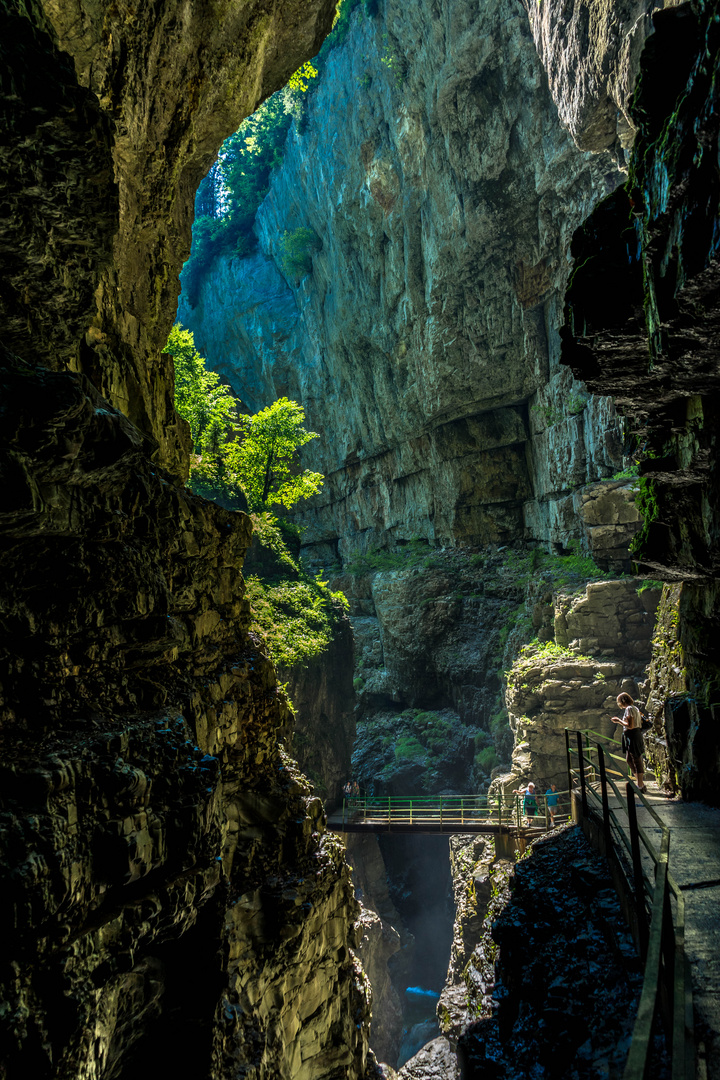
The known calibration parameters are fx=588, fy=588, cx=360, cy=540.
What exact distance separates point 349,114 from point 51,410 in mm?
28753

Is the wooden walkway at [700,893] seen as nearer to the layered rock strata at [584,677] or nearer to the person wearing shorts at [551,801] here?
the person wearing shorts at [551,801]

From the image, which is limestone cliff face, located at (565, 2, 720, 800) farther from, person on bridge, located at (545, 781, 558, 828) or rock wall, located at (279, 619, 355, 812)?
rock wall, located at (279, 619, 355, 812)

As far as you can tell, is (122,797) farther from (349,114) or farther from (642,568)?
(349,114)

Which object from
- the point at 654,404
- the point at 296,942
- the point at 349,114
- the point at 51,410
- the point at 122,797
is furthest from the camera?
the point at 349,114

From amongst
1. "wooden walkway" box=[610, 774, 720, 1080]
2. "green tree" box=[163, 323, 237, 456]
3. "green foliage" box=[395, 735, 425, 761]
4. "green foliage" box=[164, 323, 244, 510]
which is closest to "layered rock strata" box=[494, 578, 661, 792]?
"green foliage" box=[395, 735, 425, 761]

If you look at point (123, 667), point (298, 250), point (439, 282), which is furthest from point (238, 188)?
point (123, 667)

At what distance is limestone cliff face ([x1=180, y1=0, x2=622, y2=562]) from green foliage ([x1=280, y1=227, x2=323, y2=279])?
539 millimetres

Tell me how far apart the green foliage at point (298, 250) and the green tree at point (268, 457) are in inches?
707

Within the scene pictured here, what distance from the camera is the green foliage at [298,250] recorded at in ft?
104

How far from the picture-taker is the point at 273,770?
8.79 m

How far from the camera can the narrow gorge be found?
3.76m

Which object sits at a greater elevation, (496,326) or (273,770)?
(496,326)

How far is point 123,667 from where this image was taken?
5199mm

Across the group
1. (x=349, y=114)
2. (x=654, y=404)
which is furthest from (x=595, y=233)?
(x=349, y=114)
